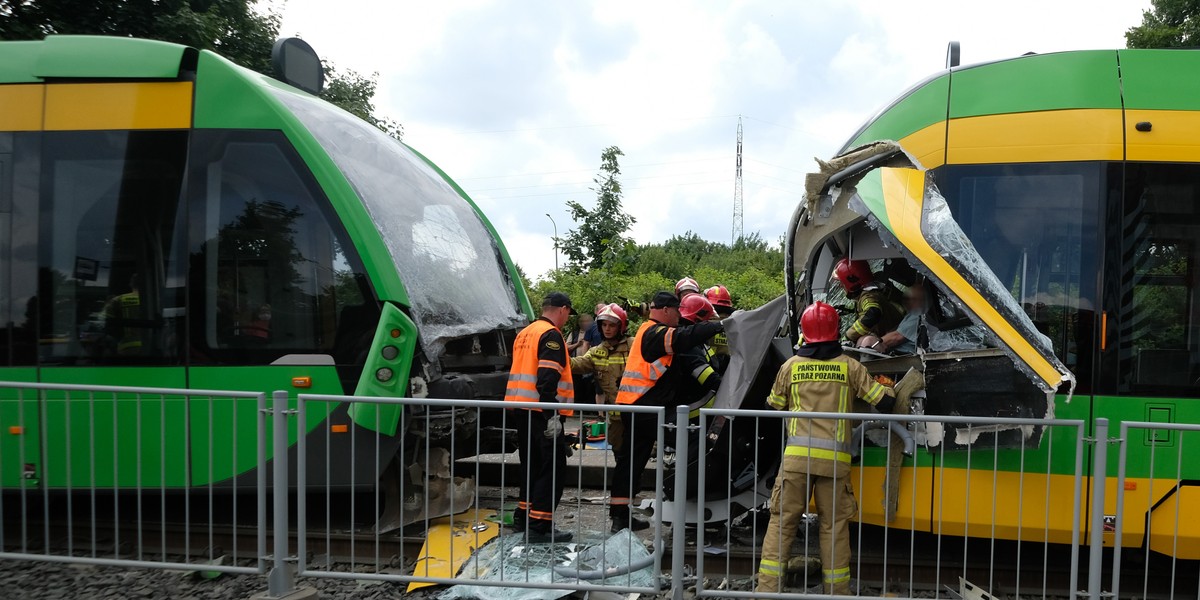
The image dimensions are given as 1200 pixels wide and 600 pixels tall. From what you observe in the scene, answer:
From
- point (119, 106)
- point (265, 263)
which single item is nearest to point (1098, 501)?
point (265, 263)

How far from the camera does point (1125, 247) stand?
4883mm

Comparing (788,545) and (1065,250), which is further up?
(1065,250)

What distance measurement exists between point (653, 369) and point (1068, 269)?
107 inches

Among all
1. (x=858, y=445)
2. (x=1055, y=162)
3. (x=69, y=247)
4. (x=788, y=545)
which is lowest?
(x=788, y=545)

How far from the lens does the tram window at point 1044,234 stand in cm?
490

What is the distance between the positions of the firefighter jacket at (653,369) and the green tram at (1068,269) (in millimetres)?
1508

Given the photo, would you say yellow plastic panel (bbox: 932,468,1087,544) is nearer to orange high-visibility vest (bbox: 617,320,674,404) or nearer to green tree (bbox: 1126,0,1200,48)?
orange high-visibility vest (bbox: 617,320,674,404)

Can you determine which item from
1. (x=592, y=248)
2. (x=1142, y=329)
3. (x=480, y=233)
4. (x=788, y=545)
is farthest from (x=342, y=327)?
(x=592, y=248)

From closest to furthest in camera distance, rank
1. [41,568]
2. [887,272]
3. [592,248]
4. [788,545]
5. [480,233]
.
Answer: [788,545]
[41,568]
[887,272]
[480,233]
[592,248]

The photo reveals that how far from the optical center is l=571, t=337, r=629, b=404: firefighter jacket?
7281 millimetres

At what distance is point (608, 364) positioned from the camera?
7305mm

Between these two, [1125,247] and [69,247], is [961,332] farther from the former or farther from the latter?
[69,247]

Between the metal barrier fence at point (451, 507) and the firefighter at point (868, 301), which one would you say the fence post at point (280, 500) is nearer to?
the metal barrier fence at point (451, 507)

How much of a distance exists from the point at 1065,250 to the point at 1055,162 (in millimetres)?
532
